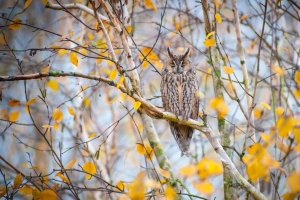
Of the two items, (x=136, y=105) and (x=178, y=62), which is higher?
(x=178, y=62)

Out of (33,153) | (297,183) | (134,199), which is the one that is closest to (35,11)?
(33,153)

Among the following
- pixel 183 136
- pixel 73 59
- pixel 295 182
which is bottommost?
pixel 295 182

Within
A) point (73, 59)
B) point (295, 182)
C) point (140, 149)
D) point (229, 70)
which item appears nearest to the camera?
point (295, 182)

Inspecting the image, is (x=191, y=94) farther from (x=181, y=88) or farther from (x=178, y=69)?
(x=178, y=69)

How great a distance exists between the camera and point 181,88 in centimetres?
371

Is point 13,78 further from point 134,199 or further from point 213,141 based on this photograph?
point 213,141

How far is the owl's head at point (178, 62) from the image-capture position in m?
3.72

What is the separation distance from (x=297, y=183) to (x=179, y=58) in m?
2.23

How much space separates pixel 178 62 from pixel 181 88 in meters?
0.25

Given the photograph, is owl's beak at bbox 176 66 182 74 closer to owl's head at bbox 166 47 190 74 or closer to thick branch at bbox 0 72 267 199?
owl's head at bbox 166 47 190 74

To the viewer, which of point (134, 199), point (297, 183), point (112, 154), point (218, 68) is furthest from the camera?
point (112, 154)

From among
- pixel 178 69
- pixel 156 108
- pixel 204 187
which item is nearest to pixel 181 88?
pixel 178 69

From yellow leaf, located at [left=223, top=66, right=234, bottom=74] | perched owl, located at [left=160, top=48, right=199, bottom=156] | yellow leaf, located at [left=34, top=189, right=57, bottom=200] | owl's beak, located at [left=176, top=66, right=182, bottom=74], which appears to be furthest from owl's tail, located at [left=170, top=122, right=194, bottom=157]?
yellow leaf, located at [left=34, top=189, right=57, bottom=200]

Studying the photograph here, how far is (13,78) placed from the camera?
2.51 meters
